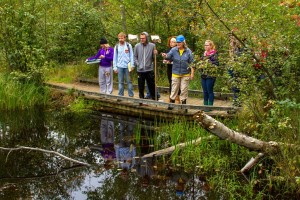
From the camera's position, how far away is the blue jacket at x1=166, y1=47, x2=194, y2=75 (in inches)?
391

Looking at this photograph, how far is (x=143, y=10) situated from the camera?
14.2 meters

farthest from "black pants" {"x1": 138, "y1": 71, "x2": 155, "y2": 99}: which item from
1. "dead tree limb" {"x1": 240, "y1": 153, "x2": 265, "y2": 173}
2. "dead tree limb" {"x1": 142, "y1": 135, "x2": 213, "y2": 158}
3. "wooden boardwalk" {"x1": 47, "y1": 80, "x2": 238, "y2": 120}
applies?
"dead tree limb" {"x1": 240, "y1": 153, "x2": 265, "y2": 173}

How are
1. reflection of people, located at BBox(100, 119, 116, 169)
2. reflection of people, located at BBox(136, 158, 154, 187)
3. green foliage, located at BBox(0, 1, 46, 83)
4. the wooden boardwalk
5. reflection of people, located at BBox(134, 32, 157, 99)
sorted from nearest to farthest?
reflection of people, located at BBox(136, 158, 154, 187), reflection of people, located at BBox(100, 119, 116, 169), the wooden boardwalk, reflection of people, located at BBox(134, 32, 157, 99), green foliage, located at BBox(0, 1, 46, 83)

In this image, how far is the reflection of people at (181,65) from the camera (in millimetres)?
9930

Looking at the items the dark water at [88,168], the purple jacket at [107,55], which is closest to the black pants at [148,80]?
the dark water at [88,168]

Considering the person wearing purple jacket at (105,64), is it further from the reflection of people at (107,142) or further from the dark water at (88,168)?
the dark water at (88,168)

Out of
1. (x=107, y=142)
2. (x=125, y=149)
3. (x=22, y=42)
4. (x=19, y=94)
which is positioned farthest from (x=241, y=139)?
(x=22, y=42)

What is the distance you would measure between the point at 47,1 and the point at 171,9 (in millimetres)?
4738

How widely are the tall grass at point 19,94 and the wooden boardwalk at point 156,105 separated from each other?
0.89 m

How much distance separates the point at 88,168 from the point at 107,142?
1752 millimetres

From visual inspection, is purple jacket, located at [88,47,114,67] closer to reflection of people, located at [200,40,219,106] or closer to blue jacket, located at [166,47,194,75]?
blue jacket, located at [166,47,194,75]

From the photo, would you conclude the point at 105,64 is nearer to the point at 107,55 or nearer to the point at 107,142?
the point at 107,55

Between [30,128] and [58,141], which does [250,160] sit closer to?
[58,141]

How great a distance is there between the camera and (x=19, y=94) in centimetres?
1297
